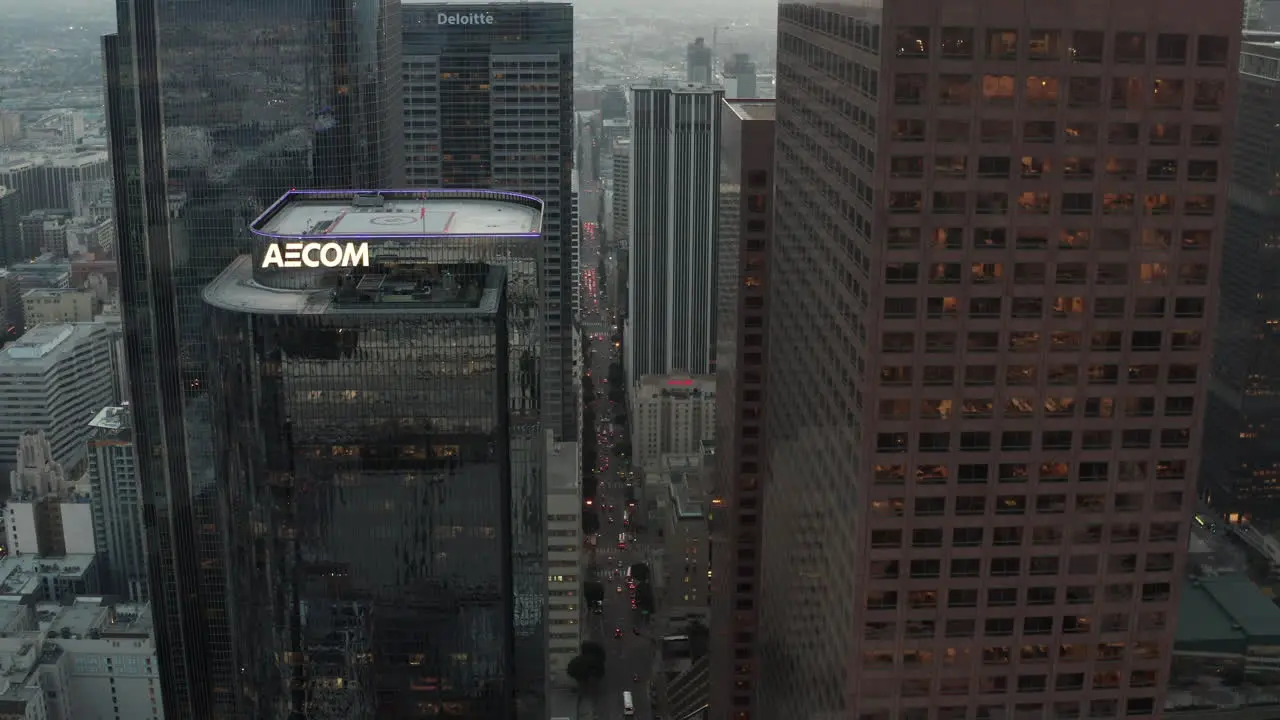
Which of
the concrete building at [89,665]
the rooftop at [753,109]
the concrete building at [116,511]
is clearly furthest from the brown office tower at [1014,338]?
the concrete building at [116,511]

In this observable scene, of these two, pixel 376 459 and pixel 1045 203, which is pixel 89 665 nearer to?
pixel 376 459

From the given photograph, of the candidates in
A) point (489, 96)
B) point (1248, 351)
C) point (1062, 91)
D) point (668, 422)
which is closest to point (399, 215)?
point (1062, 91)

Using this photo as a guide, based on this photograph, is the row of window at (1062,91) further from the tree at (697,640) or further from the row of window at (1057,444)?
the tree at (697,640)

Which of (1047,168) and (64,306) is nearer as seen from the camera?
(1047,168)

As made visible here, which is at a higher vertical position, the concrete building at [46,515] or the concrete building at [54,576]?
the concrete building at [46,515]

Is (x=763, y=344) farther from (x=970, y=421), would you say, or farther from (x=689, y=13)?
(x=689, y=13)

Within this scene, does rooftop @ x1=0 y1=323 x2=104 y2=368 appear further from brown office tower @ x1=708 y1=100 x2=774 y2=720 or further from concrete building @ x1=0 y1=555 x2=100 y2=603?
brown office tower @ x1=708 y1=100 x2=774 y2=720
